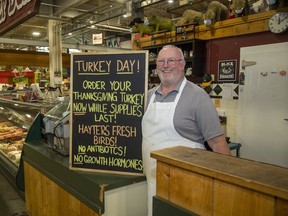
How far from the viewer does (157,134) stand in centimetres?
196

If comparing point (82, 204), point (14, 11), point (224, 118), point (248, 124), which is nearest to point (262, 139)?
point (248, 124)

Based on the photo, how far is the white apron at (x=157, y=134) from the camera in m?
1.92

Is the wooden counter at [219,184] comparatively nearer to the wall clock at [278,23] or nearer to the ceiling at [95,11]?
the wall clock at [278,23]

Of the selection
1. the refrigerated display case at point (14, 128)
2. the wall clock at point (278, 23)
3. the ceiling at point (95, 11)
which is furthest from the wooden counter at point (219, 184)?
the ceiling at point (95, 11)

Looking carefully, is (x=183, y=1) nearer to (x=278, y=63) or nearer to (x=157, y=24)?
(x=157, y=24)

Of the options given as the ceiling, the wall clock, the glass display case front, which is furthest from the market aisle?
the ceiling

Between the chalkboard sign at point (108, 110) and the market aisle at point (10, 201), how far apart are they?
1974 millimetres

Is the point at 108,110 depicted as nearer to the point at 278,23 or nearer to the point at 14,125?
the point at 278,23

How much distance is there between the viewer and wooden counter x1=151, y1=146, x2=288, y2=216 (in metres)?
0.89

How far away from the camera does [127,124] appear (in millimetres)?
2232

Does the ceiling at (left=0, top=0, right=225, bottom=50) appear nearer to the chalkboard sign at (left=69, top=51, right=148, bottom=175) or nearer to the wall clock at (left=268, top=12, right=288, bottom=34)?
the wall clock at (left=268, top=12, right=288, bottom=34)

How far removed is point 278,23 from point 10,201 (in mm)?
4847

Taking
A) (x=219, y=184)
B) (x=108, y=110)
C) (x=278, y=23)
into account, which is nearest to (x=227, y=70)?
(x=278, y=23)

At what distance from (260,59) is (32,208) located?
4133mm
